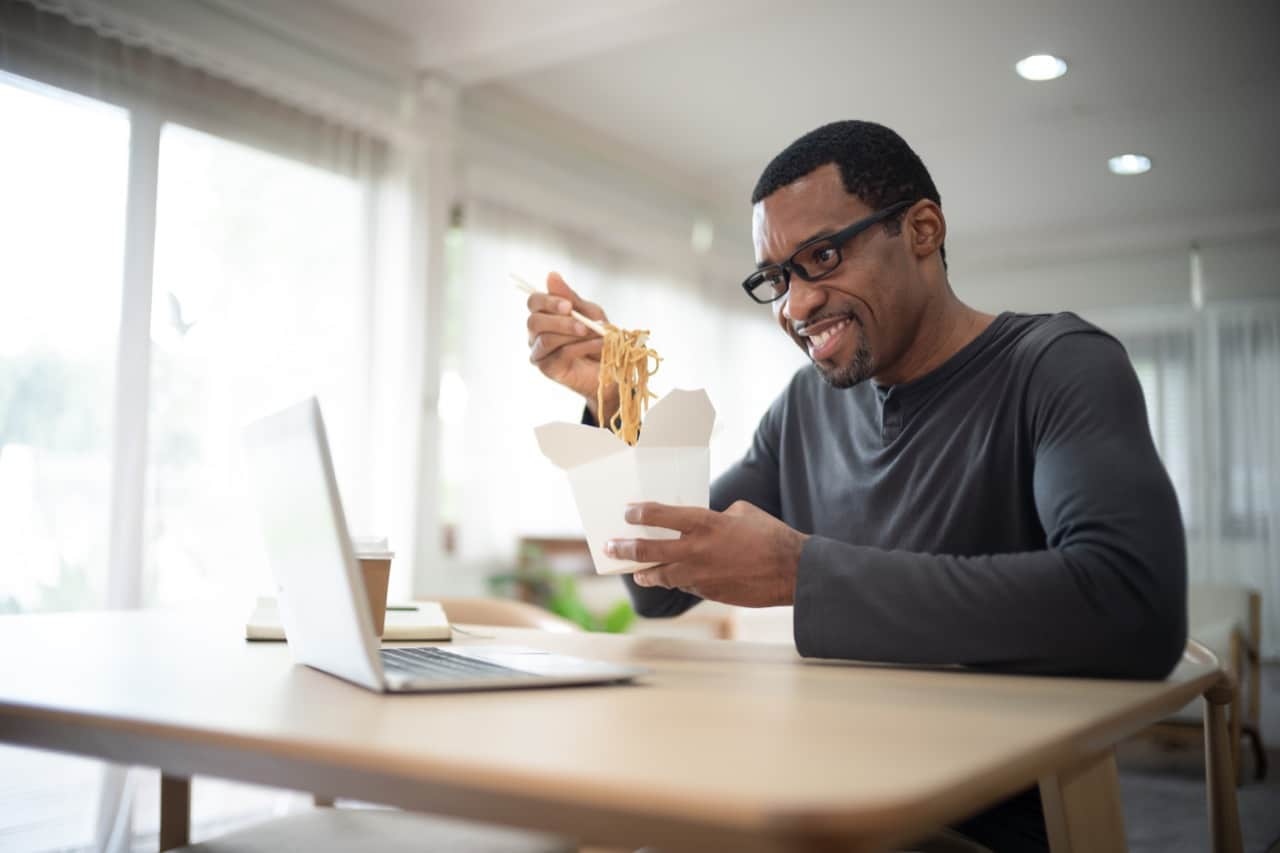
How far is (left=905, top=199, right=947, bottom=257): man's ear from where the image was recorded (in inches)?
59.8

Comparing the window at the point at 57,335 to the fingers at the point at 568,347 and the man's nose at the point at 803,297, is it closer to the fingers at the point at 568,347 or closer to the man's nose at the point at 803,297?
the fingers at the point at 568,347

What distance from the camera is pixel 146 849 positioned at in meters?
3.16

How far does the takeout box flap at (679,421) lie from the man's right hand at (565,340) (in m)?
0.45

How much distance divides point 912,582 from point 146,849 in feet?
9.85

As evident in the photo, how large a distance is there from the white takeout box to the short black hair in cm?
52

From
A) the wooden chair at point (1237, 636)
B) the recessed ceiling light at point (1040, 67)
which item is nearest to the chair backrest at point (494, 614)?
the wooden chair at point (1237, 636)

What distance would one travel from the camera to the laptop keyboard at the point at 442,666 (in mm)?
845

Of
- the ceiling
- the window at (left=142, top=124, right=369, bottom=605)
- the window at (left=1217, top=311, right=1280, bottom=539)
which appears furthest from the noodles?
the window at (left=1217, top=311, right=1280, bottom=539)

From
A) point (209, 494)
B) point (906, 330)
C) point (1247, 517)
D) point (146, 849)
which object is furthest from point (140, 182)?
point (1247, 517)

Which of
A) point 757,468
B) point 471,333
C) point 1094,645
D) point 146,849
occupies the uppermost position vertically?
point 471,333

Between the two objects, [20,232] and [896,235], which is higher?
[20,232]

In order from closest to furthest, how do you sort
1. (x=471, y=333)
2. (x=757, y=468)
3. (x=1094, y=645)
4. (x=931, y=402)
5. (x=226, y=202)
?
(x=1094, y=645), (x=931, y=402), (x=757, y=468), (x=226, y=202), (x=471, y=333)

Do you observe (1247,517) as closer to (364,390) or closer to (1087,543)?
(364,390)

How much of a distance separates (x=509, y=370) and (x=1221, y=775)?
4091 mm
